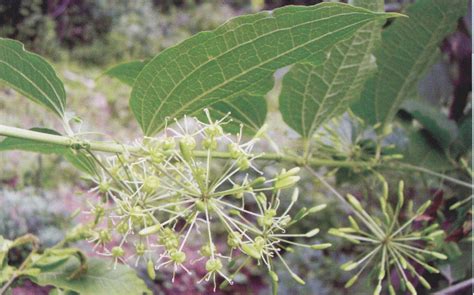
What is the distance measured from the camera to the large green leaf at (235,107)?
444mm

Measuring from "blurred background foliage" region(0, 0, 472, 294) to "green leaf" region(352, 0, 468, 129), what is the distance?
0.06 metres

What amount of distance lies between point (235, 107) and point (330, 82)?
79mm

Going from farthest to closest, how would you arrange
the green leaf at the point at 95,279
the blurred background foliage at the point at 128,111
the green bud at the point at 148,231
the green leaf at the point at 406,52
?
the blurred background foliage at the point at 128,111 → the green leaf at the point at 406,52 → the green leaf at the point at 95,279 → the green bud at the point at 148,231

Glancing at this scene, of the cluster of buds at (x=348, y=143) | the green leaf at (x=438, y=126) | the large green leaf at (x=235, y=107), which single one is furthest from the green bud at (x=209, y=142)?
the green leaf at (x=438, y=126)

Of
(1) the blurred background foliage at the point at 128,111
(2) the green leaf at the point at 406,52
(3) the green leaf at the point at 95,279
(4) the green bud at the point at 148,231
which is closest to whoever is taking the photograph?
(4) the green bud at the point at 148,231

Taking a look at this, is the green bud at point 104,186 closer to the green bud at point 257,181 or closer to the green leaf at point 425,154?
the green bud at point 257,181

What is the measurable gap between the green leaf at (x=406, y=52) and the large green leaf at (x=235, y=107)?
5.7 inches

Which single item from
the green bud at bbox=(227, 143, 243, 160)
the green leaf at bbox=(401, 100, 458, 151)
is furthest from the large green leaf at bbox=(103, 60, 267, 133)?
the green leaf at bbox=(401, 100, 458, 151)

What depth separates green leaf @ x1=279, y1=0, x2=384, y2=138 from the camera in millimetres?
458

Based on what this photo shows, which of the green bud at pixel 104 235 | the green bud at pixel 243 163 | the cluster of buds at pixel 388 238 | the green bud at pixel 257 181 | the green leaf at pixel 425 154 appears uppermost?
the green bud at pixel 243 163

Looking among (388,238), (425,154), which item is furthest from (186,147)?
(425,154)

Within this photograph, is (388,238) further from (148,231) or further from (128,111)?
(128,111)

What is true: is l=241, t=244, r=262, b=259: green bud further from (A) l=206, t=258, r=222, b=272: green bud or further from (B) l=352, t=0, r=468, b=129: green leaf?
(B) l=352, t=0, r=468, b=129: green leaf

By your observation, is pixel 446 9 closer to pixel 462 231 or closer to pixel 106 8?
pixel 462 231
